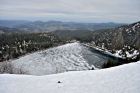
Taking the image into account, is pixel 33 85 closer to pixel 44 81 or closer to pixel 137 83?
pixel 44 81

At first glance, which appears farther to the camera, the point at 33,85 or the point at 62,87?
the point at 33,85

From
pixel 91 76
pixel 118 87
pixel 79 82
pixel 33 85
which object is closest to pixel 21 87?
pixel 33 85

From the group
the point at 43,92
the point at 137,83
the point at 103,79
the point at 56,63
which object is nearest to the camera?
the point at 137,83

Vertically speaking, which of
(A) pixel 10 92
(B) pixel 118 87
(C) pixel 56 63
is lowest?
(C) pixel 56 63

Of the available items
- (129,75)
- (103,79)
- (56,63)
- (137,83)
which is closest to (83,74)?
(103,79)

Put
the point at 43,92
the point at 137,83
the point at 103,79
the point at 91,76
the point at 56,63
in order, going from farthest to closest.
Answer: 1. the point at 56,63
2. the point at 91,76
3. the point at 103,79
4. the point at 43,92
5. the point at 137,83

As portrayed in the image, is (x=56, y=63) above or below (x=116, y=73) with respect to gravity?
below

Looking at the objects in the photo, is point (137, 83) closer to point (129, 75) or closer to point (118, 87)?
point (118, 87)
